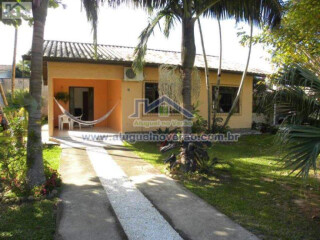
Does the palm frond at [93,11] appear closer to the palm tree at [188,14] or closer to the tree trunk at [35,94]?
the palm tree at [188,14]

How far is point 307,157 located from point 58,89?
12.2m

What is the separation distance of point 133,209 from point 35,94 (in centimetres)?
237

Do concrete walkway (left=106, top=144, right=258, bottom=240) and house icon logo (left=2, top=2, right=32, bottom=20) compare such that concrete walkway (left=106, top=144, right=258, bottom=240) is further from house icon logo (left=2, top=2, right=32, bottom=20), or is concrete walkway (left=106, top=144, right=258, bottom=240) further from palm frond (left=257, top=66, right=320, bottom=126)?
house icon logo (left=2, top=2, right=32, bottom=20)

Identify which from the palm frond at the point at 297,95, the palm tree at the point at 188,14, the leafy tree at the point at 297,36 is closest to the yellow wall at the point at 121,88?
the palm tree at the point at 188,14

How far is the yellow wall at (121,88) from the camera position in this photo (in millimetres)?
9273

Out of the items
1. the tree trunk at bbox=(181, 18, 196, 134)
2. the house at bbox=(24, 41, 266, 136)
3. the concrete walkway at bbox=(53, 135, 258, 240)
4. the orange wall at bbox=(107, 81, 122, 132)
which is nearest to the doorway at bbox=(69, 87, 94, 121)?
the house at bbox=(24, 41, 266, 136)

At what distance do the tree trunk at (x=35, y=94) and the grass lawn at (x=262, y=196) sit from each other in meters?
2.65

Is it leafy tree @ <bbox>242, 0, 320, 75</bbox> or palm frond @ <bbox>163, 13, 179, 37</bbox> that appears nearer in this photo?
leafy tree @ <bbox>242, 0, 320, 75</bbox>

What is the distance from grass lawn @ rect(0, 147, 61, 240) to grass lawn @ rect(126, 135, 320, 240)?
2278 millimetres

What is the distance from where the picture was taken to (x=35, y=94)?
4.19 m

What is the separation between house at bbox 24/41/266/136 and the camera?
30.5 feet

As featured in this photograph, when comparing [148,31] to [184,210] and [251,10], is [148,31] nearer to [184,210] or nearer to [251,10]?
[251,10]

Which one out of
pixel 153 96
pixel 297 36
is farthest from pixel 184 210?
pixel 153 96

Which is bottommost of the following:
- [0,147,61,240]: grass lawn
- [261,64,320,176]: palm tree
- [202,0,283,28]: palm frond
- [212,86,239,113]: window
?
[0,147,61,240]: grass lawn
